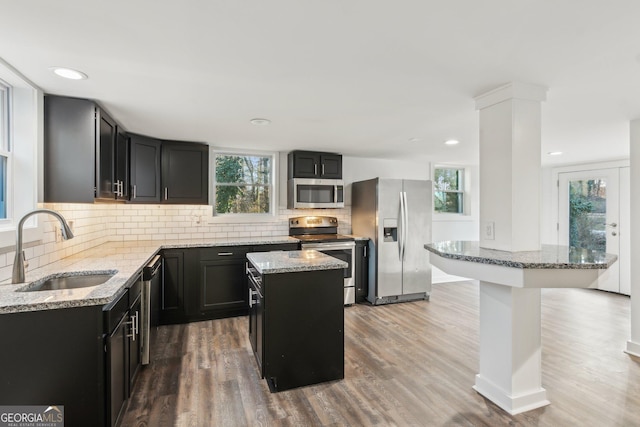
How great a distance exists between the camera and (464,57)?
1770 millimetres

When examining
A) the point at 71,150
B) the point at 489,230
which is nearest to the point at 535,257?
the point at 489,230

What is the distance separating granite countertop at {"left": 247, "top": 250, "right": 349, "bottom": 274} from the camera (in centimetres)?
232

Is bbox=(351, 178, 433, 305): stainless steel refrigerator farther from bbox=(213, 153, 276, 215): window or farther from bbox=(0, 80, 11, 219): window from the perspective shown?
bbox=(0, 80, 11, 219): window

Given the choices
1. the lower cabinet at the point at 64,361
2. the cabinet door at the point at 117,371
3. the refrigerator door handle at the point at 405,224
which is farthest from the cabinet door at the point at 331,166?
the lower cabinet at the point at 64,361

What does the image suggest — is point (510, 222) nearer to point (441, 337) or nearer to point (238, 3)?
point (441, 337)

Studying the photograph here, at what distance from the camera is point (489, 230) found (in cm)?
229

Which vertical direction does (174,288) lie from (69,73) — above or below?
below

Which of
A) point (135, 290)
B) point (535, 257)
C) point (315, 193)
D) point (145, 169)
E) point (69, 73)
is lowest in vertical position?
point (135, 290)

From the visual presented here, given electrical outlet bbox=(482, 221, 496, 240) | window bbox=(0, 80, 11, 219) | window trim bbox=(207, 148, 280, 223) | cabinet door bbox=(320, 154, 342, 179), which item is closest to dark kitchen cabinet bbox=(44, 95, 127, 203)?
window bbox=(0, 80, 11, 219)

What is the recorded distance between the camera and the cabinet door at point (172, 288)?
3631mm

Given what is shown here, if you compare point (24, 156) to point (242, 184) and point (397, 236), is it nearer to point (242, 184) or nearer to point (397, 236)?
point (242, 184)

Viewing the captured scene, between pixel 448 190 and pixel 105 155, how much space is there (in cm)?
A: 520

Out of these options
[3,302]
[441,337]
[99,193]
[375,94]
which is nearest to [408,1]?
[375,94]

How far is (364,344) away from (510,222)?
69.0 inches
